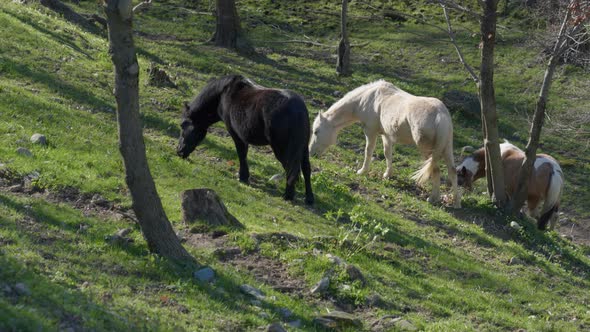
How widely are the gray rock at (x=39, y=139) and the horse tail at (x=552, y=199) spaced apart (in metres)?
9.26

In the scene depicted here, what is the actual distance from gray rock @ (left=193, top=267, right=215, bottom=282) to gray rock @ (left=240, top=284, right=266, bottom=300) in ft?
1.15

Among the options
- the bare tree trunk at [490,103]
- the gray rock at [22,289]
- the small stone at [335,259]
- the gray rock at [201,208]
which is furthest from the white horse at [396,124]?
the gray rock at [22,289]

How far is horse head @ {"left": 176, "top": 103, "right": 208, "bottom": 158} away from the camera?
13.4 meters

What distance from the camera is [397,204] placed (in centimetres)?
1390

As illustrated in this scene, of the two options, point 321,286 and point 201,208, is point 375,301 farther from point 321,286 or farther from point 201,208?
point 201,208

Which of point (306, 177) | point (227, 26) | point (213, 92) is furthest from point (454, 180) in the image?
point (227, 26)

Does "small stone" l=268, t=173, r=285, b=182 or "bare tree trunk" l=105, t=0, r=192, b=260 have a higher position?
"bare tree trunk" l=105, t=0, r=192, b=260

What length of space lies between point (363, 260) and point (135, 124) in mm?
3674

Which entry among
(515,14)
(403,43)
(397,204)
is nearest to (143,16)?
(403,43)

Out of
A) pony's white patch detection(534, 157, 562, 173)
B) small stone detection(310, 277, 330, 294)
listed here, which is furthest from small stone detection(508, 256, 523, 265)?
small stone detection(310, 277, 330, 294)

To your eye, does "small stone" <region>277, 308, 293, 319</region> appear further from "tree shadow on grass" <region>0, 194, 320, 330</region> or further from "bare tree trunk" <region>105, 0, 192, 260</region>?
"bare tree trunk" <region>105, 0, 192, 260</region>

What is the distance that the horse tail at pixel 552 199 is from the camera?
15016mm

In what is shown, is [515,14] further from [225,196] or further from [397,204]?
[225,196]

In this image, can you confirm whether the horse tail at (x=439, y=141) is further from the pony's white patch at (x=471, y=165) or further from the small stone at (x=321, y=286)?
the small stone at (x=321, y=286)
